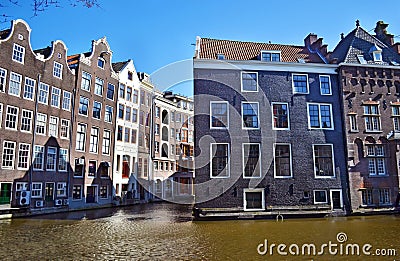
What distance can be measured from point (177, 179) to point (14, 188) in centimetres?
2843

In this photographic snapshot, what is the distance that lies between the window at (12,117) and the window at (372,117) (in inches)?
1183

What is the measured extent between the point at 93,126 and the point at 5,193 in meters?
12.1

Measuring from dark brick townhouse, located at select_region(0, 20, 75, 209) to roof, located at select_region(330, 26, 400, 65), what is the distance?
2722 cm

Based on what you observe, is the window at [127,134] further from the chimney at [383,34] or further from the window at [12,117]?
the chimney at [383,34]

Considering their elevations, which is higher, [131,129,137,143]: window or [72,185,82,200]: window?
[131,129,137,143]: window

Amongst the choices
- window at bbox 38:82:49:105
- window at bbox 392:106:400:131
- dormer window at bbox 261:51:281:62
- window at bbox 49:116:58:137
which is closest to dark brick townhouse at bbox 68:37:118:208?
window at bbox 49:116:58:137

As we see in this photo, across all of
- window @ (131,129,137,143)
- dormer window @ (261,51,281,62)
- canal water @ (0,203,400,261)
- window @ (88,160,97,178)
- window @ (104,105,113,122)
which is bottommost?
canal water @ (0,203,400,261)

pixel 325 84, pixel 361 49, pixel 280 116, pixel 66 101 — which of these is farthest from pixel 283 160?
pixel 66 101

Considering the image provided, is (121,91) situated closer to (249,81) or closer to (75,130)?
(75,130)

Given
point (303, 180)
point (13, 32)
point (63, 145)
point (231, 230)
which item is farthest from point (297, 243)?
point (13, 32)

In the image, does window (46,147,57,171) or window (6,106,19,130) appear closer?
window (6,106,19,130)

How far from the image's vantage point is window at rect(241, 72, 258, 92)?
26469 millimetres

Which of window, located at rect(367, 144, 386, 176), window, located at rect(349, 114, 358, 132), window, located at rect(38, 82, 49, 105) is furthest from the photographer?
window, located at rect(38, 82, 49, 105)

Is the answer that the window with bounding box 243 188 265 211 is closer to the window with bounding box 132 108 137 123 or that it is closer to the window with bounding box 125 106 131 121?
the window with bounding box 125 106 131 121
